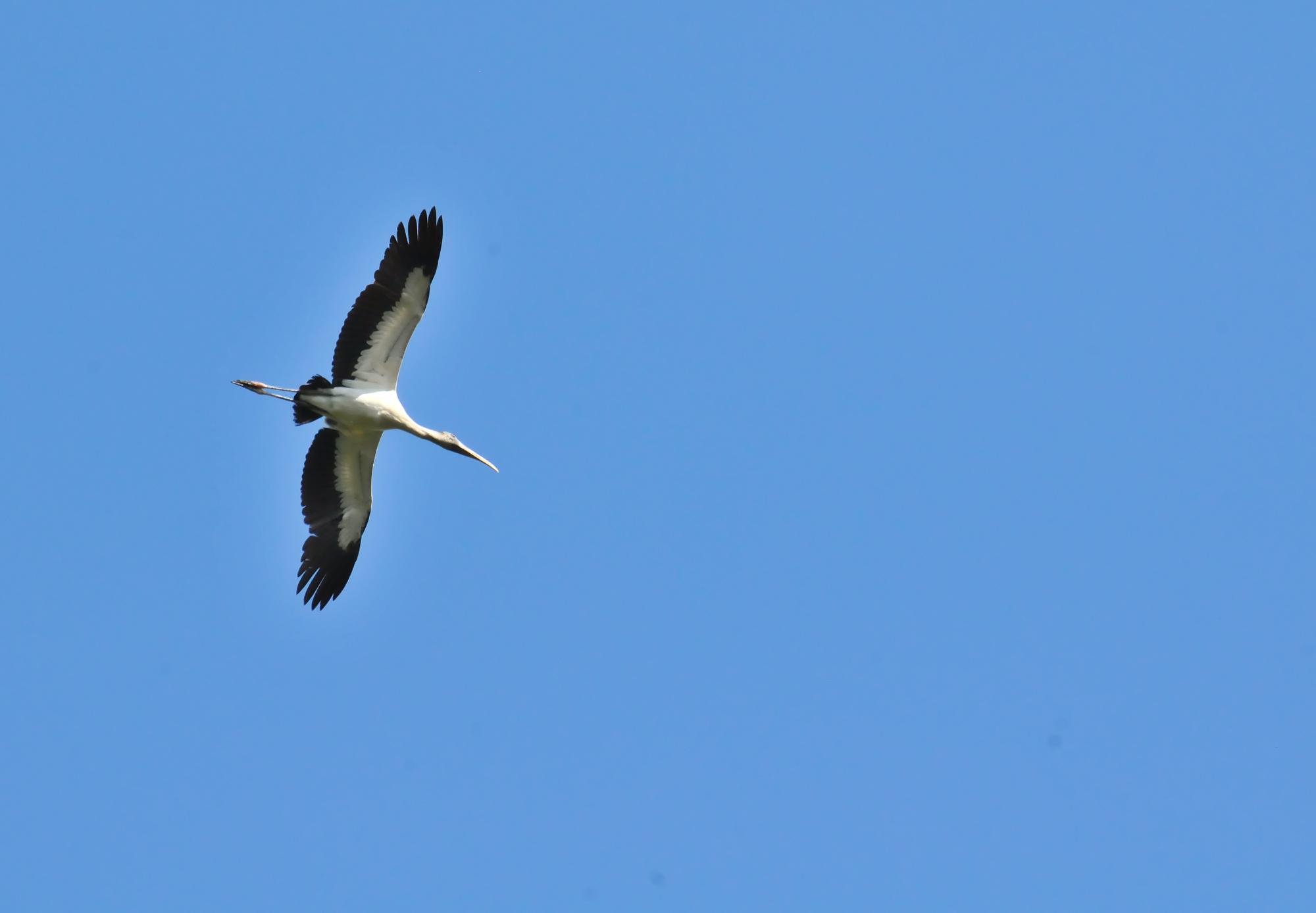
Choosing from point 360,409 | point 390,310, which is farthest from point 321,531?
point 390,310

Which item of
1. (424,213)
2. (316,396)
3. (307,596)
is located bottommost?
(307,596)

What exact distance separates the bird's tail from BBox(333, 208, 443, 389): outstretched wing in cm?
25

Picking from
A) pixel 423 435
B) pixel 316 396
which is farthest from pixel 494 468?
pixel 316 396

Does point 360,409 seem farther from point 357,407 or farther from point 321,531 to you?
point 321,531

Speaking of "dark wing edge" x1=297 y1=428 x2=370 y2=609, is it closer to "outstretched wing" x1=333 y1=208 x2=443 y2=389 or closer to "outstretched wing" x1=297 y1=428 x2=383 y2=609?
"outstretched wing" x1=297 y1=428 x2=383 y2=609

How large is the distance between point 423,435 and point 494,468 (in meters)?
1.38

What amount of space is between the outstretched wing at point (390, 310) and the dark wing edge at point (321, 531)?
5.59ft

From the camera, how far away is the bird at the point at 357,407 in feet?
90.0

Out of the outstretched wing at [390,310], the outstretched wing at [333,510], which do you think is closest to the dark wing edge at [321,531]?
the outstretched wing at [333,510]

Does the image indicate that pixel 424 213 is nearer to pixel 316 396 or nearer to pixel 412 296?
pixel 412 296

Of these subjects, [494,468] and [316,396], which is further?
[494,468]

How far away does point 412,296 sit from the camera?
27.6 m

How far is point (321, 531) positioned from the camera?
29.5 m

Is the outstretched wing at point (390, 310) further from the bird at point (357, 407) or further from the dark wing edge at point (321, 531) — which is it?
the dark wing edge at point (321, 531)
